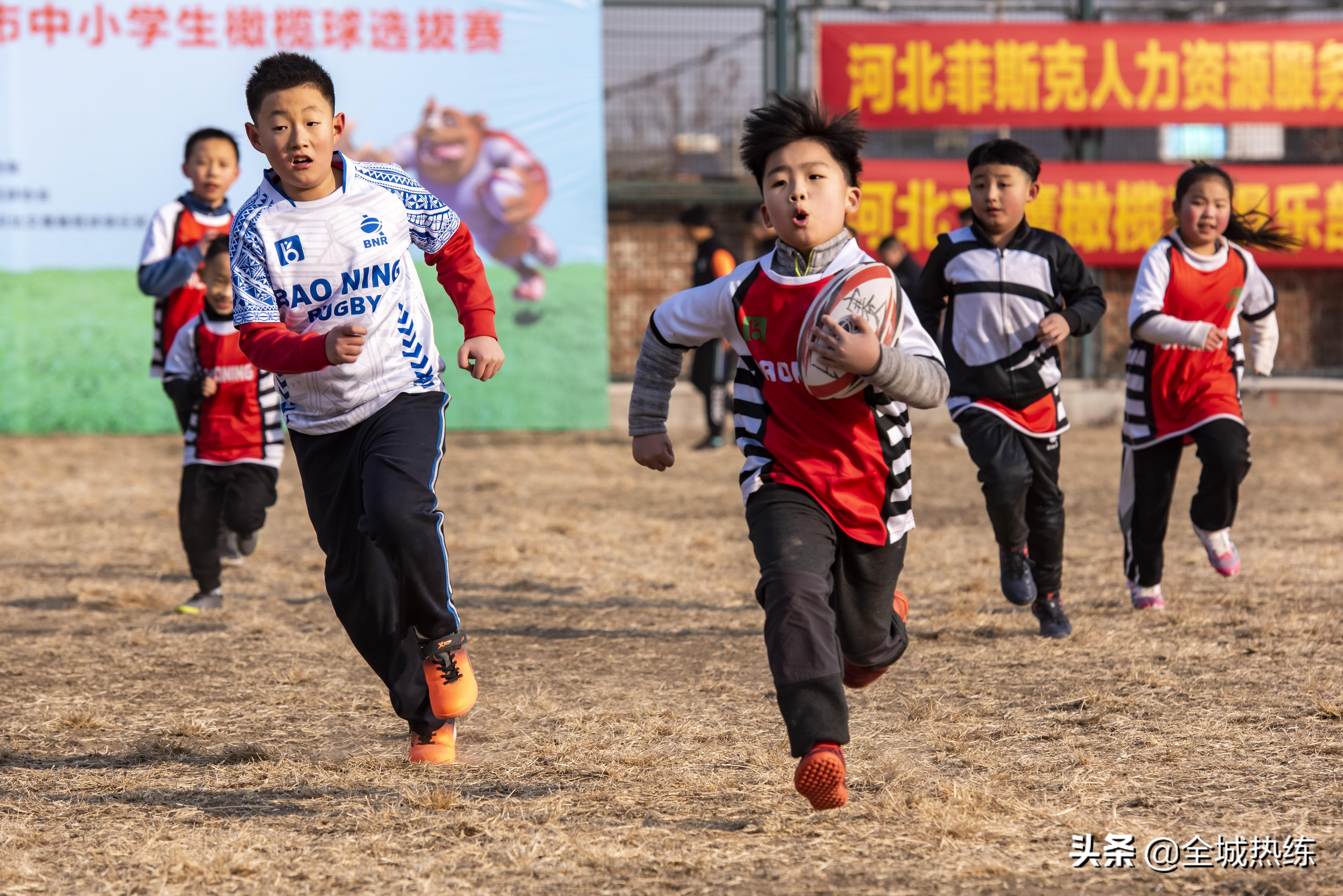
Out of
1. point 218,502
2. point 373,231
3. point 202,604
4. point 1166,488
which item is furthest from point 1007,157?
point 202,604

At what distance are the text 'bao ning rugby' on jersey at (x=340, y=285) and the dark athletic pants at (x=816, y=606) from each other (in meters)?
1.15

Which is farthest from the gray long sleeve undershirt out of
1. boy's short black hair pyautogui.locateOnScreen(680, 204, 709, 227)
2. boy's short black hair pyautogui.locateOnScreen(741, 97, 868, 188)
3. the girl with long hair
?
boy's short black hair pyautogui.locateOnScreen(680, 204, 709, 227)

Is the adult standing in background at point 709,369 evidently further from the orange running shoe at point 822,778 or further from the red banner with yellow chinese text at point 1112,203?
the orange running shoe at point 822,778

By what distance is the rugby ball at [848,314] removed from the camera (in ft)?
11.1

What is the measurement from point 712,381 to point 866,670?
8.82 m

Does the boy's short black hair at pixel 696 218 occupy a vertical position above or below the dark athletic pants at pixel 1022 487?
above

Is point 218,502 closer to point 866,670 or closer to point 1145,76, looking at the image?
point 866,670

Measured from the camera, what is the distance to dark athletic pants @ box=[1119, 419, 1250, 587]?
5.90 meters

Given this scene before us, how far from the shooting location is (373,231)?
13.1ft

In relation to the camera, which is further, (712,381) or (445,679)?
(712,381)

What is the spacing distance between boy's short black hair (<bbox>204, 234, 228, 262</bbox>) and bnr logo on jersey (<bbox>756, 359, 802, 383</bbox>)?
11.0ft

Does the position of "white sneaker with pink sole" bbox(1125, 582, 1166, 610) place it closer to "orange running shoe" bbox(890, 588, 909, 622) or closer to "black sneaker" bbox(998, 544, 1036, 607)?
"black sneaker" bbox(998, 544, 1036, 607)

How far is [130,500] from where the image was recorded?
1012 centimetres

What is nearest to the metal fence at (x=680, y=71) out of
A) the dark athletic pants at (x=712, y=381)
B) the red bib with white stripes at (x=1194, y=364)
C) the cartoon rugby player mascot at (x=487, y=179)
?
the cartoon rugby player mascot at (x=487, y=179)
